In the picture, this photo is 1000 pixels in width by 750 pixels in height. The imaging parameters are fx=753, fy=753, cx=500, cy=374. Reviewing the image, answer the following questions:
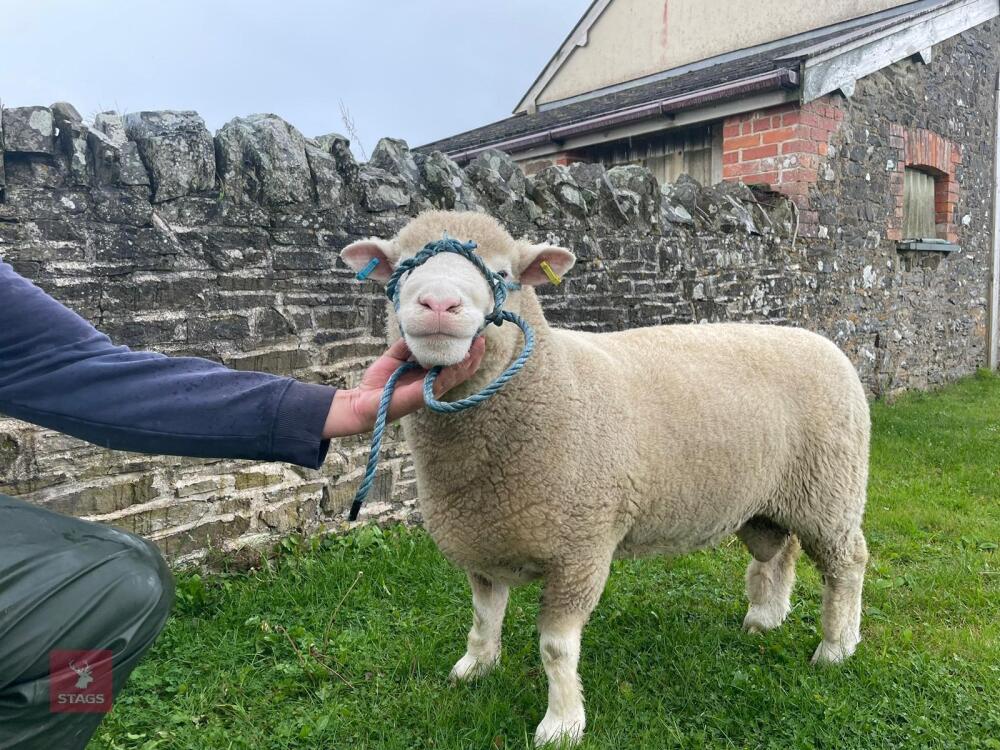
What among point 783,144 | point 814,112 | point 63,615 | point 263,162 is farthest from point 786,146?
point 63,615

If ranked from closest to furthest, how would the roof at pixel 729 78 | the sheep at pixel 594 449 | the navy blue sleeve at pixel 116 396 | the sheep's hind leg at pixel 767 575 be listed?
the navy blue sleeve at pixel 116 396 → the sheep at pixel 594 449 → the sheep's hind leg at pixel 767 575 → the roof at pixel 729 78

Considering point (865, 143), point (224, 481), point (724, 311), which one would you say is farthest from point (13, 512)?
point (865, 143)

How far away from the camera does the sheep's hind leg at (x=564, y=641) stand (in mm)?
2361

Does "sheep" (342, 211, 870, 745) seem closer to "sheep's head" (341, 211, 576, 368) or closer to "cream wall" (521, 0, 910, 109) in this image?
"sheep's head" (341, 211, 576, 368)

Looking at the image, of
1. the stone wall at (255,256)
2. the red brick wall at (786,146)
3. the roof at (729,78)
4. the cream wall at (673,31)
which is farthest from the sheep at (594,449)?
the cream wall at (673,31)

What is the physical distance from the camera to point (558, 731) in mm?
2391

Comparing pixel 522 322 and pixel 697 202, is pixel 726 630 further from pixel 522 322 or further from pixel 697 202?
pixel 697 202

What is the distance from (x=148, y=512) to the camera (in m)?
3.29

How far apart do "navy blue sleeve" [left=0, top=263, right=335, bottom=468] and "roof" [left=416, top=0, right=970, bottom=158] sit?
6.58 m

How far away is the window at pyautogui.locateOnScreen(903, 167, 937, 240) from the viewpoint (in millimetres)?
9188

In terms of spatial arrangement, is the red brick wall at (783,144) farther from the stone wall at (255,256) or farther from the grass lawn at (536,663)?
the grass lawn at (536,663)

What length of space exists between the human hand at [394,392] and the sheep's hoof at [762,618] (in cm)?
202

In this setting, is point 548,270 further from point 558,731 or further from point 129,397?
point 558,731

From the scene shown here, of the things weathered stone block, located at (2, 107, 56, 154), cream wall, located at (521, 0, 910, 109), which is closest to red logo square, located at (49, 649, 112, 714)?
weathered stone block, located at (2, 107, 56, 154)
